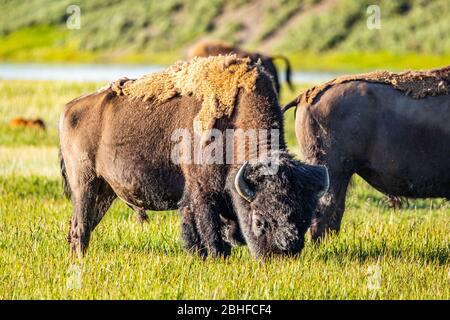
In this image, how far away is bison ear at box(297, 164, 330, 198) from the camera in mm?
7441

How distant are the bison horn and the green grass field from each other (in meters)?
0.51

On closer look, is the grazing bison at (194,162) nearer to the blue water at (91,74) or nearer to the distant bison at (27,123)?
the distant bison at (27,123)

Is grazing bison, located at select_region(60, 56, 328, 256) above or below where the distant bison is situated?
below

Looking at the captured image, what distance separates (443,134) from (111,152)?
3036mm

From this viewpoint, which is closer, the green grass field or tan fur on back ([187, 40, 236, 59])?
the green grass field

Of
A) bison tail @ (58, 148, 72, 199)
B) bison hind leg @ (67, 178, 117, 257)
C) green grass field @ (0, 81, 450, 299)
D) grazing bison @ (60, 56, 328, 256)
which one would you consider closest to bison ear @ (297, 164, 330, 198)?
grazing bison @ (60, 56, 328, 256)

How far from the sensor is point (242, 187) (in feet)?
25.0

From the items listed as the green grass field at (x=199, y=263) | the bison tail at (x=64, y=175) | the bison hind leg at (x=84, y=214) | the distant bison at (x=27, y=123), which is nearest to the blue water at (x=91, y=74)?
the distant bison at (x=27, y=123)

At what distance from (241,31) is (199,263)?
2032 inches

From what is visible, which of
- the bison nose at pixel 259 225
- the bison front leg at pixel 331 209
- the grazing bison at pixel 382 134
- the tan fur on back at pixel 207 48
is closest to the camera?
the bison nose at pixel 259 225

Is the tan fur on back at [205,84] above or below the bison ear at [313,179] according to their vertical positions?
above

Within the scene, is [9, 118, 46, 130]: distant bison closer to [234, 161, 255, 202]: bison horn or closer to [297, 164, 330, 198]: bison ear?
[234, 161, 255, 202]: bison horn

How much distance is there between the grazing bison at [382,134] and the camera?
9016 millimetres

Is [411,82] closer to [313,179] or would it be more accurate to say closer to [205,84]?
[205,84]
